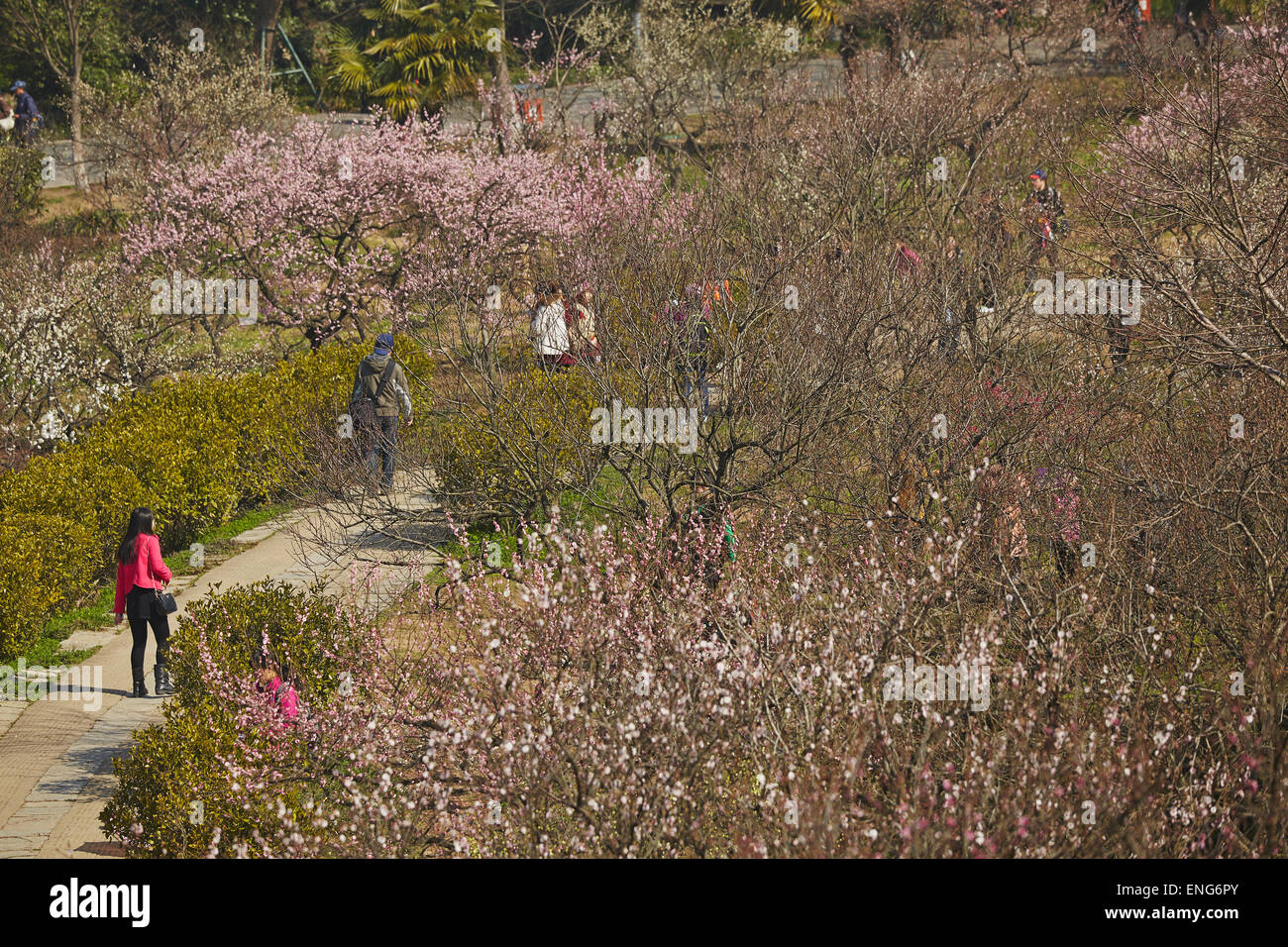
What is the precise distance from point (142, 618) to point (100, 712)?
2.69 ft

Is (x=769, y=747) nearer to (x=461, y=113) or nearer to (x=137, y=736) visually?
(x=137, y=736)

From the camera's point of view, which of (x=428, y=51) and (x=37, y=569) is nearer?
(x=37, y=569)

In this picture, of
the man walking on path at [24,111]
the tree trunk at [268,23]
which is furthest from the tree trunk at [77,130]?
the tree trunk at [268,23]

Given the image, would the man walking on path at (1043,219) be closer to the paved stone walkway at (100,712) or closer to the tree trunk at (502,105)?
the paved stone walkway at (100,712)

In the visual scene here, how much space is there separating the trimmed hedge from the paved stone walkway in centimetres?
70

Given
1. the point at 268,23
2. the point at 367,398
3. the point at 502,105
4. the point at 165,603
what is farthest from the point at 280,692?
the point at 268,23

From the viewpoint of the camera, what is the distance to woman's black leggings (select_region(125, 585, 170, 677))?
410 inches

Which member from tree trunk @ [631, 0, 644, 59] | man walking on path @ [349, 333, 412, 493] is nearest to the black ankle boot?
man walking on path @ [349, 333, 412, 493]

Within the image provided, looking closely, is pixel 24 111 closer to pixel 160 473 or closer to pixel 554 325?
pixel 160 473

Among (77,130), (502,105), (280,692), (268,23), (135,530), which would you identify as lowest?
(280,692)

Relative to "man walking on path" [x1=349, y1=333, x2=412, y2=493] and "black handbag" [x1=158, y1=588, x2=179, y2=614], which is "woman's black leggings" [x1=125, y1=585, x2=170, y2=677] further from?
"man walking on path" [x1=349, y1=333, x2=412, y2=493]

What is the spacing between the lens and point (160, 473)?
45.4 feet

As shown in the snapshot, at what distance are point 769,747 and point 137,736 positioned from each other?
432 cm

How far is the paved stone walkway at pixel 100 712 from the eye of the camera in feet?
28.2
